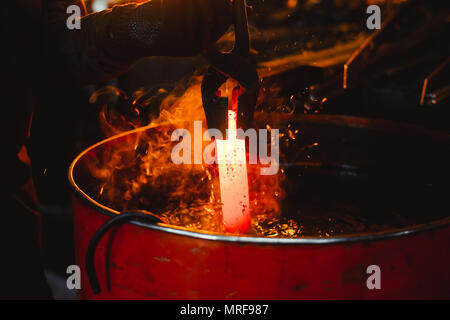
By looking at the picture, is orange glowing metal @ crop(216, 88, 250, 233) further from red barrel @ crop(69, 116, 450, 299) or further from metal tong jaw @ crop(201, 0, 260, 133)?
red barrel @ crop(69, 116, 450, 299)

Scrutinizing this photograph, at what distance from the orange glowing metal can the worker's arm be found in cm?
18

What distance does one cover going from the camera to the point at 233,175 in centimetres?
106

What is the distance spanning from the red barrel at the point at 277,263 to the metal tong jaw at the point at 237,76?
31cm

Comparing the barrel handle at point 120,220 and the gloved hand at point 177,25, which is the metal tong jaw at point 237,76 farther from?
the barrel handle at point 120,220

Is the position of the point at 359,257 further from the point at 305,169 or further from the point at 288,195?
the point at 305,169

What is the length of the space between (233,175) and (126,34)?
0.47 meters

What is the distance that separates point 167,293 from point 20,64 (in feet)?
2.94

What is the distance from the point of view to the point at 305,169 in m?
1.90

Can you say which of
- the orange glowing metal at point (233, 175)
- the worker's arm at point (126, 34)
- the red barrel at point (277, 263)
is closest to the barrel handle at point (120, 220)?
Answer: the red barrel at point (277, 263)

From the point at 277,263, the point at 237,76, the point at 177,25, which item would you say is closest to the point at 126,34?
the point at 177,25

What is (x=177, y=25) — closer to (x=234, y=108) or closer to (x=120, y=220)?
(x=234, y=108)

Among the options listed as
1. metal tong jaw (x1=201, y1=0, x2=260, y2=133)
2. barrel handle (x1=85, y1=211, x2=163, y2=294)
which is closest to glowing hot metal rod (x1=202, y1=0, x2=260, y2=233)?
metal tong jaw (x1=201, y1=0, x2=260, y2=133)

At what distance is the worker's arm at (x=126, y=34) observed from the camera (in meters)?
0.94
